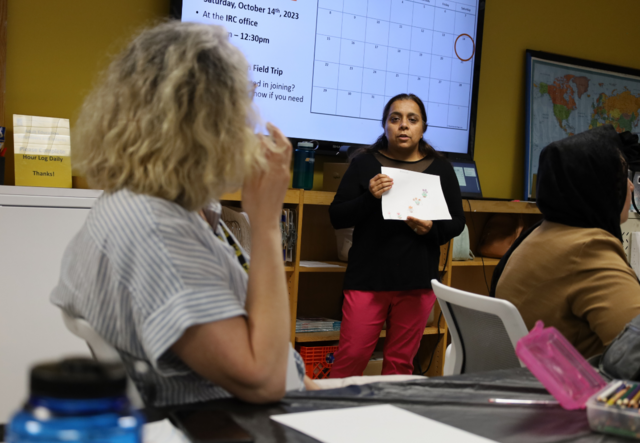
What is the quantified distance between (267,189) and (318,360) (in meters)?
2.16

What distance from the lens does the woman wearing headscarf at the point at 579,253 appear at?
4.90ft

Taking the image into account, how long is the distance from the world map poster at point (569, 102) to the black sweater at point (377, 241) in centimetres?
158

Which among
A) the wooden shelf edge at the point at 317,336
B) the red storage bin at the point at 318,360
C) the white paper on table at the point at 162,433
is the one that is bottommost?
the red storage bin at the point at 318,360

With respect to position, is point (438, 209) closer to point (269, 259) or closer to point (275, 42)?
point (275, 42)

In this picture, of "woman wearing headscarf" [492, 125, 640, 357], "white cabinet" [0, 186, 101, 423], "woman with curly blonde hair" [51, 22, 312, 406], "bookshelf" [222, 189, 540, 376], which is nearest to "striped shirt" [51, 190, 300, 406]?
"woman with curly blonde hair" [51, 22, 312, 406]

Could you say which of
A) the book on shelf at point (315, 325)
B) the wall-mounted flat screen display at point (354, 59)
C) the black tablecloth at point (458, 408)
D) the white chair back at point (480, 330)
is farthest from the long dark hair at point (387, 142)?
the black tablecloth at point (458, 408)

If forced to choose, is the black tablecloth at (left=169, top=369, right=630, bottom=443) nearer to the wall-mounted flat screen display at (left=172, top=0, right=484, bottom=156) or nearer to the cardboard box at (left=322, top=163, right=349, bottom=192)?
the cardboard box at (left=322, top=163, right=349, bottom=192)

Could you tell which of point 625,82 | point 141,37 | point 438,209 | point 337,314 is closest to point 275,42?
point 438,209

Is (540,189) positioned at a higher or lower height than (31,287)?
higher

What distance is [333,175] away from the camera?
3098mm

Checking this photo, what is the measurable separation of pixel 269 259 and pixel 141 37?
1.42ft

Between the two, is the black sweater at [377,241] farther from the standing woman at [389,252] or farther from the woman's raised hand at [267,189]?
the woman's raised hand at [267,189]

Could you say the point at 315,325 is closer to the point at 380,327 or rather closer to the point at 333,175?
the point at 380,327

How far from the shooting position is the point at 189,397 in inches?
37.4
